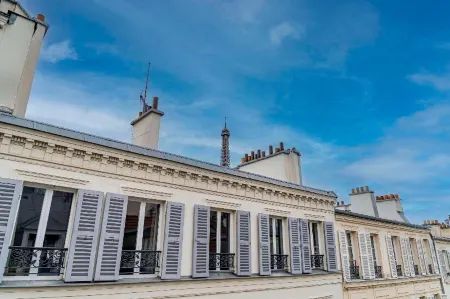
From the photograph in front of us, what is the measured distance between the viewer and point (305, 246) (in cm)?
939

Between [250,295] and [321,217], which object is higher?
[321,217]

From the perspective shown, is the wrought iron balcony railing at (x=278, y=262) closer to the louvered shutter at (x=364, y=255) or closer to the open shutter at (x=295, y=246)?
the open shutter at (x=295, y=246)

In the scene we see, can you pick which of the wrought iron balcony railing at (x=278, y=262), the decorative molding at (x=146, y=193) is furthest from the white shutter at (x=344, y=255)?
the decorative molding at (x=146, y=193)

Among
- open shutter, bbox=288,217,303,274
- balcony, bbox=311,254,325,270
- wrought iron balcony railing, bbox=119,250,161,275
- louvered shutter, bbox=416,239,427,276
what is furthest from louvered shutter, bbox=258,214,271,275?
louvered shutter, bbox=416,239,427,276

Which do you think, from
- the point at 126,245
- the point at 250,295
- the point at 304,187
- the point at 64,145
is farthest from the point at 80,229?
the point at 304,187

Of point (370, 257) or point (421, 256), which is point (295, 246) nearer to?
point (370, 257)

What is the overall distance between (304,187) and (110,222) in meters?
6.44

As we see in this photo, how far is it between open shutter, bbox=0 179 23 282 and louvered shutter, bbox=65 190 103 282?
969 millimetres

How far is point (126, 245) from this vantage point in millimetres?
6391

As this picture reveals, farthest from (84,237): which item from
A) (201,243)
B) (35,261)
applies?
(201,243)

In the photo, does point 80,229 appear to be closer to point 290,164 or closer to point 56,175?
point 56,175

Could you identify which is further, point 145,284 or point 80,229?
point 145,284

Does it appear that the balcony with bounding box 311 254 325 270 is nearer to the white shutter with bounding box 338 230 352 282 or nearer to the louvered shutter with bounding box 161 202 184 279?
the white shutter with bounding box 338 230 352 282

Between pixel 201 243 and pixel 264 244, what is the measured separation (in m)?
2.13
